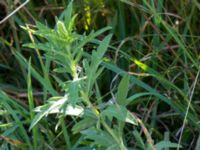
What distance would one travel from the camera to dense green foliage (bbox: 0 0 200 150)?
46.1 inches

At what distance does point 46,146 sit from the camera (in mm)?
1208

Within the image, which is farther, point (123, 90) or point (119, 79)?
point (119, 79)

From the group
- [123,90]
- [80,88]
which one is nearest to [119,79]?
[123,90]

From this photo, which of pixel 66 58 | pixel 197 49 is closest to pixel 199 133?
pixel 197 49

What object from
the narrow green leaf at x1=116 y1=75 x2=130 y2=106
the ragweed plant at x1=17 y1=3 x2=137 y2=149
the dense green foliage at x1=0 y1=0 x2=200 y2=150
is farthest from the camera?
the dense green foliage at x1=0 y1=0 x2=200 y2=150

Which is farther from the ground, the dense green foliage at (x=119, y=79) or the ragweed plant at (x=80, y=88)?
the ragweed plant at (x=80, y=88)

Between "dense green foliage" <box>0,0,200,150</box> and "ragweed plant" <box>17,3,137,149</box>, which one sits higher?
"ragweed plant" <box>17,3,137,149</box>

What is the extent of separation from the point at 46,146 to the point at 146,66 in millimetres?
309

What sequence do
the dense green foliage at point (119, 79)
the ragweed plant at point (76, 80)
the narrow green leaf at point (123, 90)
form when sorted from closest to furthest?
the ragweed plant at point (76, 80) → the narrow green leaf at point (123, 90) → the dense green foliage at point (119, 79)

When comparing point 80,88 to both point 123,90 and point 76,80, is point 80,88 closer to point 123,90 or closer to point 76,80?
point 76,80

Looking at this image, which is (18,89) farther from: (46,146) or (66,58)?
(66,58)

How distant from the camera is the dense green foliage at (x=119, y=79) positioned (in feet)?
3.84

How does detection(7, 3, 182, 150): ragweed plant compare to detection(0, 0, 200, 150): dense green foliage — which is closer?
detection(7, 3, 182, 150): ragweed plant

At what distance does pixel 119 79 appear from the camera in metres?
1.35
